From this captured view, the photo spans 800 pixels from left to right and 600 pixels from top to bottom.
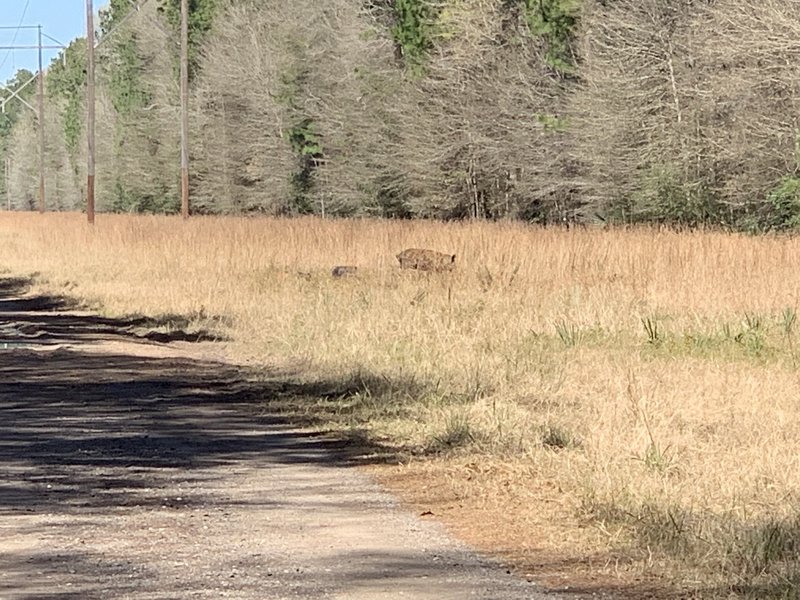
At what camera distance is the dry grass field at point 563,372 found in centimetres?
658

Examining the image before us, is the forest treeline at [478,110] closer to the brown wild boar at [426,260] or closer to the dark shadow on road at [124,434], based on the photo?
the brown wild boar at [426,260]

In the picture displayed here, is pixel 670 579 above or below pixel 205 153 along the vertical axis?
below

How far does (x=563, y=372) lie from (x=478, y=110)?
32.6m

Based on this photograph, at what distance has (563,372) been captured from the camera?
11.8 metres

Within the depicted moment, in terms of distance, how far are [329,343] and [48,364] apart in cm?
269

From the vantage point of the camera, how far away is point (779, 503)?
6902mm

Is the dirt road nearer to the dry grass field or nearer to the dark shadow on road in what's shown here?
the dark shadow on road

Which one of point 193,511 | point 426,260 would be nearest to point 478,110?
point 426,260

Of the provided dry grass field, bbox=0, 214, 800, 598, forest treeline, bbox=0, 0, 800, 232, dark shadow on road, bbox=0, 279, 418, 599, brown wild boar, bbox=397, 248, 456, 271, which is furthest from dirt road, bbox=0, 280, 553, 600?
forest treeline, bbox=0, 0, 800, 232

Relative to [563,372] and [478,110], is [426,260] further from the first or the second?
[478,110]

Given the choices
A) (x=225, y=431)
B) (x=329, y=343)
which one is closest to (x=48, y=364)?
(x=329, y=343)

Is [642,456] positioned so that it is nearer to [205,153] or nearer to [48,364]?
[48,364]

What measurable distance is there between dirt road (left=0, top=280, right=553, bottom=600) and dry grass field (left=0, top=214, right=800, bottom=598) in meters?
0.46

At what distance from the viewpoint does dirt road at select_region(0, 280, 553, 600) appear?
562 cm
